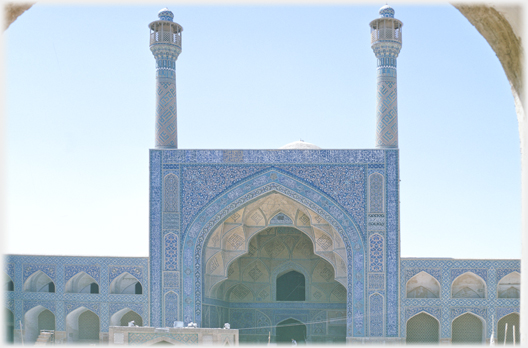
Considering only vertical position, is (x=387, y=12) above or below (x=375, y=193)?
above

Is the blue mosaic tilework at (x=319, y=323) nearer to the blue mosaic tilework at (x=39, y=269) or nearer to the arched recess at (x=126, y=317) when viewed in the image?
the arched recess at (x=126, y=317)

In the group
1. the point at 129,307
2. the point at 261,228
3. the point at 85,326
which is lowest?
the point at 85,326

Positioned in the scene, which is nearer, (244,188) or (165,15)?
(244,188)

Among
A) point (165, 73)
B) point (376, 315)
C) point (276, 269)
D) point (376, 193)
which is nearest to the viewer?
point (376, 315)

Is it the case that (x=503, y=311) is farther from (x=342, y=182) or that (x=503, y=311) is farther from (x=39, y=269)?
(x=39, y=269)

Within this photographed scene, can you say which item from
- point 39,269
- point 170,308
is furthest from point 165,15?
point 170,308

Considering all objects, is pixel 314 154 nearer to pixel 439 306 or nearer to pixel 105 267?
pixel 439 306

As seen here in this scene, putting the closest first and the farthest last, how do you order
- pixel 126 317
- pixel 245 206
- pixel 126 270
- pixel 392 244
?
pixel 392 244, pixel 245 206, pixel 126 270, pixel 126 317
